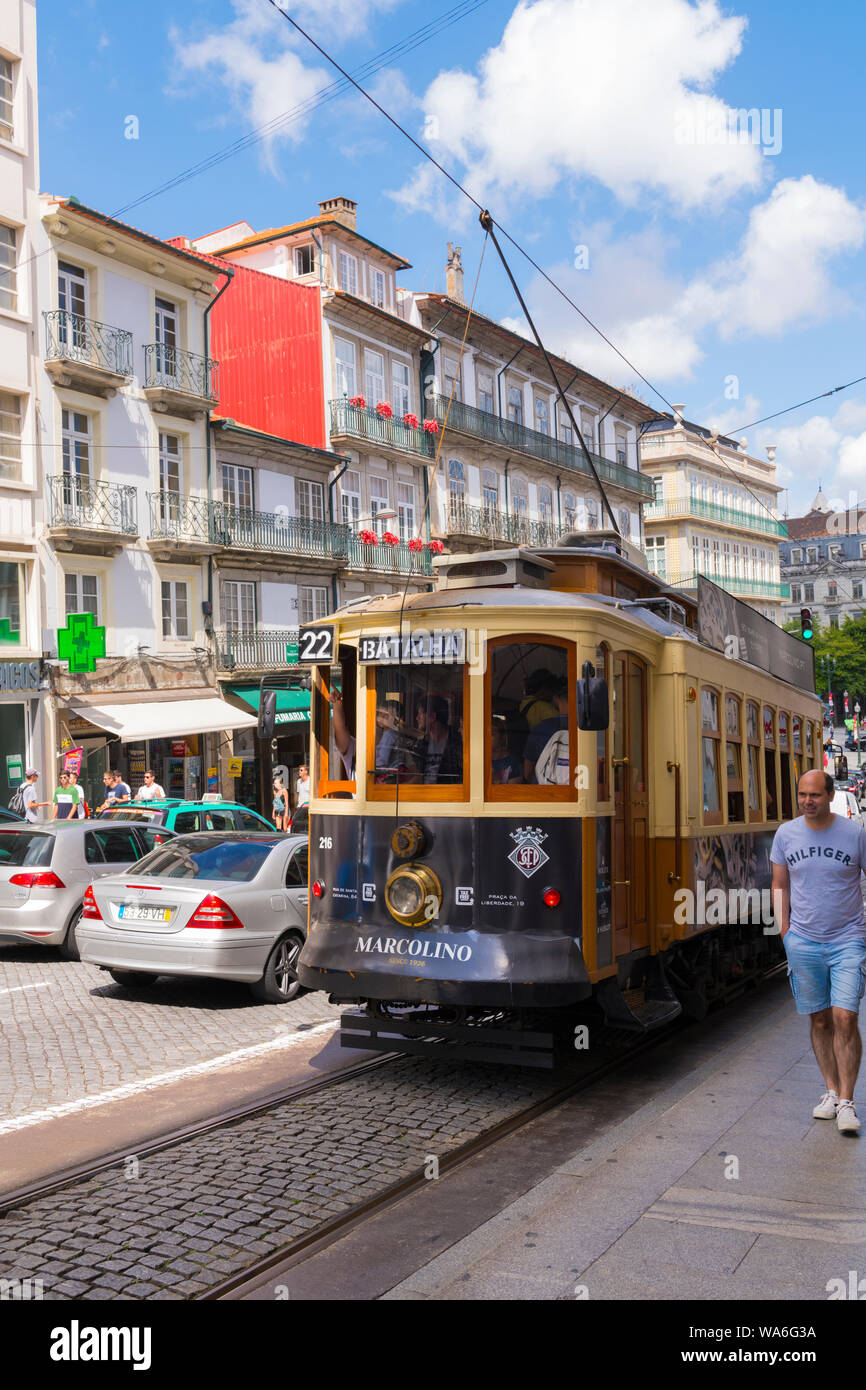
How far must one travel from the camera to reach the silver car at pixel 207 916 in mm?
10352

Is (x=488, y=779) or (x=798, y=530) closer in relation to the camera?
(x=488, y=779)

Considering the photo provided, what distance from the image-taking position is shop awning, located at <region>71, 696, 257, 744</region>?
2461 centimetres

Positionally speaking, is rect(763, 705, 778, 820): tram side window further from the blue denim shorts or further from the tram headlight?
the tram headlight

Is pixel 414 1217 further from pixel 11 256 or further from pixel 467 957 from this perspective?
pixel 11 256

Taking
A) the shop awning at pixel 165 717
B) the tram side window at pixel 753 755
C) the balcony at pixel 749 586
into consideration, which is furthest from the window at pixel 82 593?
the balcony at pixel 749 586

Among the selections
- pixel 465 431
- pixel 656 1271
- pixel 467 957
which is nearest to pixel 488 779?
pixel 467 957

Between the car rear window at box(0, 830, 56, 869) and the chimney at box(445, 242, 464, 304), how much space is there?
34.2 metres

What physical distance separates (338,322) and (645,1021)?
29.8 m

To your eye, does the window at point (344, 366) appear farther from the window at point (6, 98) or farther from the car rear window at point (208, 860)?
the car rear window at point (208, 860)

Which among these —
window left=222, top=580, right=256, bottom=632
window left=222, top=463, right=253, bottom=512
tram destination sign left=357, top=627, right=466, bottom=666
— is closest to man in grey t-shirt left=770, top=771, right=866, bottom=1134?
tram destination sign left=357, top=627, right=466, bottom=666

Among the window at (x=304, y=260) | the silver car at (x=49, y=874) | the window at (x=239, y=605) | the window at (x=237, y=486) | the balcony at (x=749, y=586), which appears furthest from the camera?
the balcony at (x=749, y=586)

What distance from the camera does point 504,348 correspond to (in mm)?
42969

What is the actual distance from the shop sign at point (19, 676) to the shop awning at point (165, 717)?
0.97m

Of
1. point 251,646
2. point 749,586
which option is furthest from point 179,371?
point 749,586
